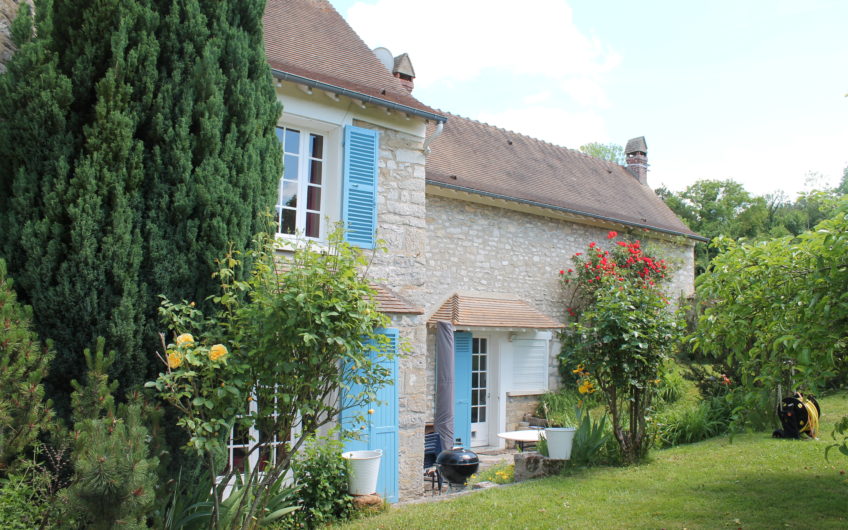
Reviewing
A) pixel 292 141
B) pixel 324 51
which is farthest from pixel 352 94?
pixel 324 51

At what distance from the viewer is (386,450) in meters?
6.96

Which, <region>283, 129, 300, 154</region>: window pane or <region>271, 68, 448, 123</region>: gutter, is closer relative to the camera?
<region>271, 68, 448, 123</region>: gutter

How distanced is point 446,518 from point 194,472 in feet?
7.68

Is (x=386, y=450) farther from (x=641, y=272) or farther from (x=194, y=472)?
(x=641, y=272)

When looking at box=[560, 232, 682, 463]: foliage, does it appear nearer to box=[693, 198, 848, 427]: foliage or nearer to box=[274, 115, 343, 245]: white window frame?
box=[693, 198, 848, 427]: foliage

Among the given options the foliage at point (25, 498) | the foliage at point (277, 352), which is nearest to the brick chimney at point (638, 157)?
the foliage at point (277, 352)

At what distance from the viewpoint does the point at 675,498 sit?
237 inches

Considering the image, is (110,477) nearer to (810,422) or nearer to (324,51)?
(324,51)

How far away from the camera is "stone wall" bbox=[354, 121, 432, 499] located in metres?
7.27

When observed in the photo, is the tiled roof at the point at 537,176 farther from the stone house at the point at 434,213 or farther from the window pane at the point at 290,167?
the window pane at the point at 290,167

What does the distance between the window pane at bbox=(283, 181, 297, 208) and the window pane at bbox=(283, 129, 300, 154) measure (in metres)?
0.40

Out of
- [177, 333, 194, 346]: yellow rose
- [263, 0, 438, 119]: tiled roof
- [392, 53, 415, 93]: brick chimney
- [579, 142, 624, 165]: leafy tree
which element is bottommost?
[177, 333, 194, 346]: yellow rose

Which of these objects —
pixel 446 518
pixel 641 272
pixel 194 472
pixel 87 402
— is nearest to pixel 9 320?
pixel 87 402

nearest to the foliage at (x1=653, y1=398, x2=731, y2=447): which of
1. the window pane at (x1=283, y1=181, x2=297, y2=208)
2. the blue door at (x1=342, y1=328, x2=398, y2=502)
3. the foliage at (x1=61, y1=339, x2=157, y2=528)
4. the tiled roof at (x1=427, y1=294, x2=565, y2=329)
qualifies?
the tiled roof at (x1=427, y1=294, x2=565, y2=329)
